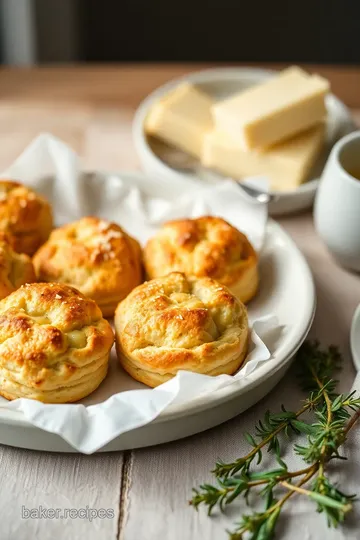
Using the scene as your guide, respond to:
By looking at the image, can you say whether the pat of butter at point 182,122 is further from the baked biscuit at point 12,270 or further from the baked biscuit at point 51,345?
the baked biscuit at point 51,345

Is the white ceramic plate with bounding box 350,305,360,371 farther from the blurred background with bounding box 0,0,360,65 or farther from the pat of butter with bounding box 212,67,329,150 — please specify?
the blurred background with bounding box 0,0,360,65

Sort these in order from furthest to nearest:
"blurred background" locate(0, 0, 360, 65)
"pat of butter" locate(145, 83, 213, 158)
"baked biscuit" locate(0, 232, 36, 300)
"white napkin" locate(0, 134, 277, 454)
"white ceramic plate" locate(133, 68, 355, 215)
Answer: "blurred background" locate(0, 0, 360, 65) → "pat of butter" locate(145, 83, 213, 158) → "white ceramic plate" locate(133, 68, 355, 215) → "white napkin" locate(0, 134, 277, 454) → "baked biscuit" locate(0, 232, 36, 300)

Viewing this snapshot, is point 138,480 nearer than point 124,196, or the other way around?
point 138,480

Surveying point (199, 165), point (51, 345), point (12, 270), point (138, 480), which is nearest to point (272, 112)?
point (199, 165)

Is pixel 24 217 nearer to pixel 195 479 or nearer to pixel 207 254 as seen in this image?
pixel 207 254

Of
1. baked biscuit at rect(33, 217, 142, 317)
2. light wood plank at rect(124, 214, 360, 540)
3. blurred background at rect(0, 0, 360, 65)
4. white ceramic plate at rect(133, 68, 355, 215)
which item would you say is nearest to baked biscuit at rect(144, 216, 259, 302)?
baked biscuit at rect(33, 217, 142, 317)

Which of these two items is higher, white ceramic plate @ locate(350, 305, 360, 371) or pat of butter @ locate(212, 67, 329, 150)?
pat of butter @ locate(212, 67, 329, 150)
